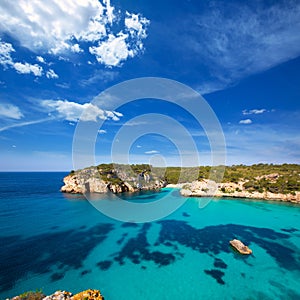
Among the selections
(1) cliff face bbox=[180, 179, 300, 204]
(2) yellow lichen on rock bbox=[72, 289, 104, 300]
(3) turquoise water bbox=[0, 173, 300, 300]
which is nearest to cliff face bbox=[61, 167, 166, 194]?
(1) cliff face bbox=[180, 179, 300, 204]

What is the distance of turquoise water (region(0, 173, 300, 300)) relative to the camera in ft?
38.8

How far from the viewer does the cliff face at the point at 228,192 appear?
45.9 meters

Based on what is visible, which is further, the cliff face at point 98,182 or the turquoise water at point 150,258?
the cliff face at point 98,182

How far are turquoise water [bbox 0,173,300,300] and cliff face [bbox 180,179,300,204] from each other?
20045 millimetres

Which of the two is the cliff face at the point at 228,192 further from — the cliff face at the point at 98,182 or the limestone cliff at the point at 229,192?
the cliff face at the point at 98,182

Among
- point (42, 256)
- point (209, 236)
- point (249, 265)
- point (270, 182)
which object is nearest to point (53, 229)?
point (42, 256)

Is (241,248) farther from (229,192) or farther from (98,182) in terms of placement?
(98,182)

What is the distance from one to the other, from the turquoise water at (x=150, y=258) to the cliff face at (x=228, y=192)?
65.8ft

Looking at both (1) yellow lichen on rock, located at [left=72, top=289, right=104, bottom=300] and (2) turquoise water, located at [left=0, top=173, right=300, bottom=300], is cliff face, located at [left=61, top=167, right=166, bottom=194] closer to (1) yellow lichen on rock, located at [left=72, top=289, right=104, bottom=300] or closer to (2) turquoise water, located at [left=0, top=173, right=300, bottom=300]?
(2) turquoise water, located at [left=0, top=173, right=300, bottom=300]

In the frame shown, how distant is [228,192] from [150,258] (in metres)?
44.4

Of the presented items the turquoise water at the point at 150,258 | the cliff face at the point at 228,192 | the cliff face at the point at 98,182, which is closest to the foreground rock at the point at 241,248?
the turquoise water at the point at 150,258

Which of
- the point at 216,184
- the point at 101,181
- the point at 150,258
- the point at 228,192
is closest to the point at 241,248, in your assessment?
the point at 150,258

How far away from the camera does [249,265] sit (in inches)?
597

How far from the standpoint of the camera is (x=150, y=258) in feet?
52.1
